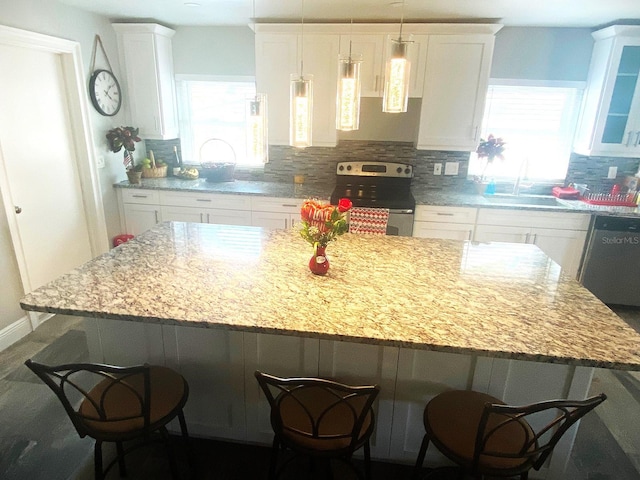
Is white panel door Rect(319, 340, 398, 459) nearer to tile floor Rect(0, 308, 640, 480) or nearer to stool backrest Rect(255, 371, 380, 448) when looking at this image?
stool backrest Rect(255, 371, 380, 448)

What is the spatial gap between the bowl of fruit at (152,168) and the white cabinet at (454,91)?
2555 millimetres

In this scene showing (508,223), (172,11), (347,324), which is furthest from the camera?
(508,223)

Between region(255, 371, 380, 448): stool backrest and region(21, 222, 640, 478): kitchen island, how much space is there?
0.20 meters

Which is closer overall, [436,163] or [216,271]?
[216,271]

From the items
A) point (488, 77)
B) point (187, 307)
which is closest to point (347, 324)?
point (187, 307)

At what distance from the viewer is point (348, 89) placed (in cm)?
170

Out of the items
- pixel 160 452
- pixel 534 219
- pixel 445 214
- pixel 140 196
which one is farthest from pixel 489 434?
pixel 140 196

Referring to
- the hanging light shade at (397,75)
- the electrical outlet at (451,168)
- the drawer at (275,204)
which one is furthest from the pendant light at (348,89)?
the electrical outlet at (451,168)

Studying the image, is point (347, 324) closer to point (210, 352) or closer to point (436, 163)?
point (210, 352)

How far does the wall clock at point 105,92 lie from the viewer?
3391mm

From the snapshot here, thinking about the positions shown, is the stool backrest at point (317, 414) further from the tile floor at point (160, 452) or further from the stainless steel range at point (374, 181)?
the stainless steel range at point (374, 181)

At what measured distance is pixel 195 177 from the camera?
4.05 metres

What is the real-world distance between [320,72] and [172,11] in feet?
4.17

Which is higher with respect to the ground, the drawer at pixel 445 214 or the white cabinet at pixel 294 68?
the white cabinet at pixel 294 68
